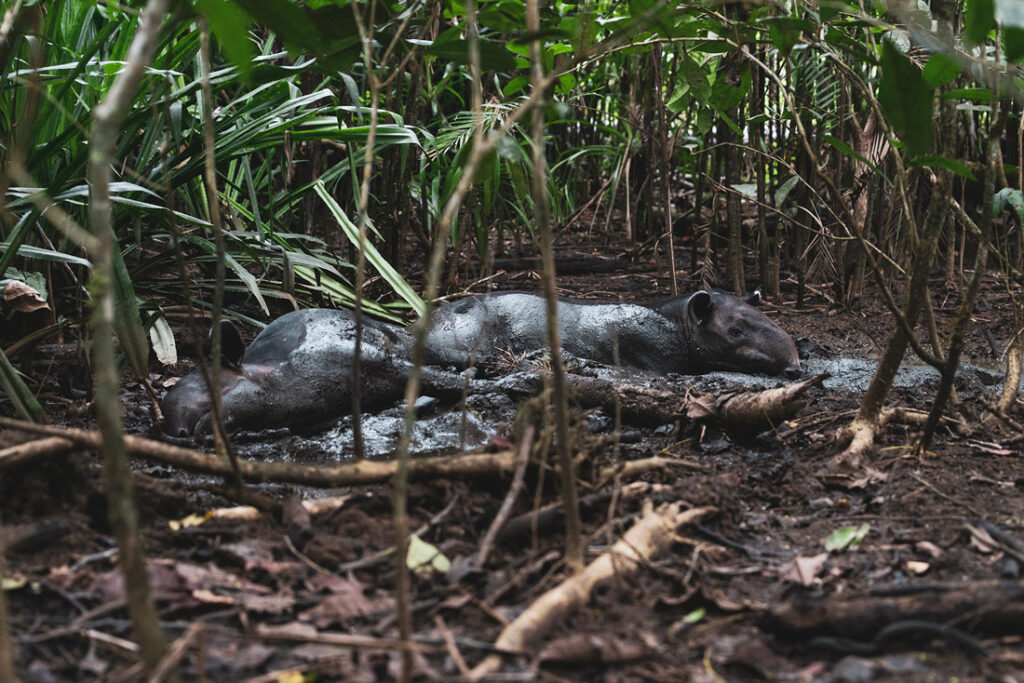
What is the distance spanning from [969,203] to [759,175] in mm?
1531

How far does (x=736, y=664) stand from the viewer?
1.42 m

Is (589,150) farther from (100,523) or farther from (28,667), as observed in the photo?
(28,667)

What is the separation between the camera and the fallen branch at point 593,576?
1.43m

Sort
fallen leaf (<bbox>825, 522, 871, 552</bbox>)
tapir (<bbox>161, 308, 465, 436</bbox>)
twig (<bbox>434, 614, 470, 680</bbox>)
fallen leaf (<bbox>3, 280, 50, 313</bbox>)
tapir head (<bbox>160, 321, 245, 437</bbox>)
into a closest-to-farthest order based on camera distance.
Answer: twig (<bbox>434, 614, 470, 680</bbox>)
fallen leaf (<bbox>825, 522, 871, 552</bbox>)
fallen leaf (<bbox>3, 280, 50, 313</bbox>)
tapir head (<bbox>160, 321, 245, 437</bbox>)
tapir (<bbox>161, 308, 465, 436</bbox>)

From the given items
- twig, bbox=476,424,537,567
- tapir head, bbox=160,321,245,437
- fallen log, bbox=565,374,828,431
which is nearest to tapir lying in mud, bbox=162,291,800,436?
tapir head, bbox=160,321,245,437

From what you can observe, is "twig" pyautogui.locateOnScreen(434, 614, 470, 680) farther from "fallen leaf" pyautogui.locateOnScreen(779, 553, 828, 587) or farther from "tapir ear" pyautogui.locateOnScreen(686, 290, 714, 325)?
"tapir ear" pyautogui.locateOnScreen(686, 290, 714, 325)

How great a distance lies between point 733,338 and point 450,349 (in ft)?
4.76

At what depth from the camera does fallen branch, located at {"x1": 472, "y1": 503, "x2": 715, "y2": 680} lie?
1.43m

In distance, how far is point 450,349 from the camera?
15.2 ft

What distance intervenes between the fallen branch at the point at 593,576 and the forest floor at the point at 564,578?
21 millimetres

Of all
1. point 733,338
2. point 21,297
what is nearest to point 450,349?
point 733,338

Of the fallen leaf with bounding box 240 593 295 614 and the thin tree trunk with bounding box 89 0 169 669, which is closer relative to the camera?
the thin tree trunk with bounding box 89 0 169 669

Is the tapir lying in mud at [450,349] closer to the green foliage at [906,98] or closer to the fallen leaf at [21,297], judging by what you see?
the fallen leaf at [21,297]

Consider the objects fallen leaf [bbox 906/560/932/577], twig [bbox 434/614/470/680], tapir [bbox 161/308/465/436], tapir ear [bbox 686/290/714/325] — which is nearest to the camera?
twig [bbox 434/614/470/680]
